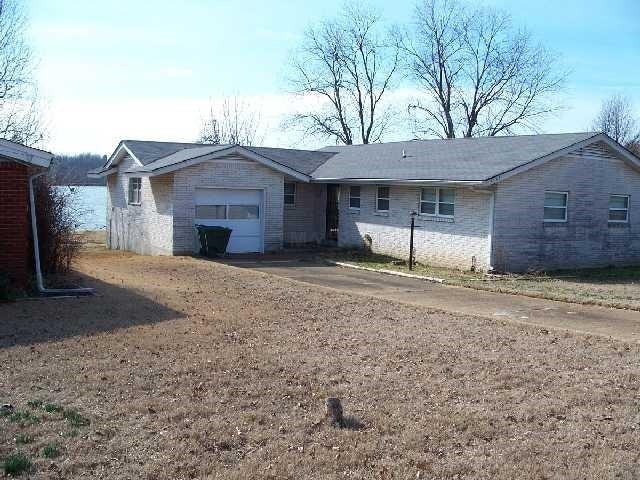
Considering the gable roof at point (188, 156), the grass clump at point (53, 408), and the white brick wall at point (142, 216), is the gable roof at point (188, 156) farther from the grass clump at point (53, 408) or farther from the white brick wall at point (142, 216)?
the grass clump at point (53, 408)

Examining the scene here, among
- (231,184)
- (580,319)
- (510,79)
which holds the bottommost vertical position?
(580,319)

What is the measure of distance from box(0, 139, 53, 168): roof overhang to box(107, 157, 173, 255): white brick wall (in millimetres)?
9209

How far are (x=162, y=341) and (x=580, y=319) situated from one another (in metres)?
7.30

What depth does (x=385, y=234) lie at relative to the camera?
22.8 m

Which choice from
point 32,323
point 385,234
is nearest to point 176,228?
point 385,234

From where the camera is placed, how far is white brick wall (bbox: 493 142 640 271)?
1909cm

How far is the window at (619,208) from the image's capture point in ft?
71.9

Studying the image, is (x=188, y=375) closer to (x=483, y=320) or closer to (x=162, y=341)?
(x=162, y=341)

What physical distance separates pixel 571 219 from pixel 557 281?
11.4 ft

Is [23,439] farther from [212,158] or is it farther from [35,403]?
[212,158]

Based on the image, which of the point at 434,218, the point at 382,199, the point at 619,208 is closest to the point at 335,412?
the point at 434,218

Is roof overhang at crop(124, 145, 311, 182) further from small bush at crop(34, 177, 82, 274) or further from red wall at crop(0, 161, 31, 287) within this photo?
red wall at crop(0, 161, 31, 287)

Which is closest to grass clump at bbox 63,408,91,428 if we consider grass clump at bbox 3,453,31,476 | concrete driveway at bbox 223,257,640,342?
grass clump at bbox 3,453,31,476

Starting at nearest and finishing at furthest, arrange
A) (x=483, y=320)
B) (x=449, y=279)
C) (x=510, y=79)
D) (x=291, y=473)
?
(x=291, y=473)
(x=483, y=320)
(x=449, y=279)
(x=510, y=79)
